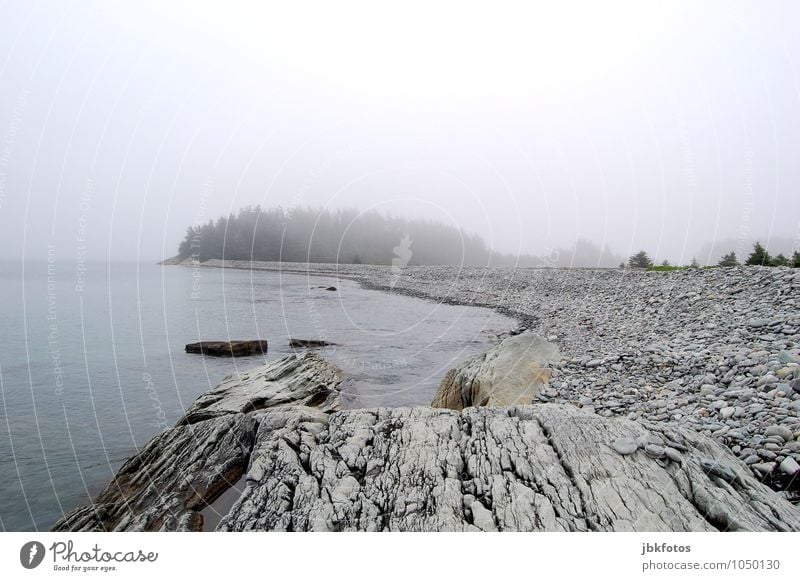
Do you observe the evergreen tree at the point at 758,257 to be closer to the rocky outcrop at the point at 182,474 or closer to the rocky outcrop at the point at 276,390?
the rocky outcrop at the point at 276,390

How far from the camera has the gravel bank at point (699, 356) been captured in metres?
4.98

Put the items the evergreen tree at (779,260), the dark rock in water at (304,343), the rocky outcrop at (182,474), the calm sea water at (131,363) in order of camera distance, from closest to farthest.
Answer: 1. the rocky outcrop at (182,474)
2. the calm sea water at (131,363)
3. the dark rock in water at (304,343)
4. the evergreen tree at (779,260)

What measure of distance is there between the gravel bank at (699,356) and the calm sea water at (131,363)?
346 centimetres

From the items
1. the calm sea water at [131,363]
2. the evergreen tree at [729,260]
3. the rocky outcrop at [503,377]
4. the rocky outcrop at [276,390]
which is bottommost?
the calm sea water at [131,363]

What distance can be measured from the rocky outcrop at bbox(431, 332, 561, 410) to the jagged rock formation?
2.64 metres

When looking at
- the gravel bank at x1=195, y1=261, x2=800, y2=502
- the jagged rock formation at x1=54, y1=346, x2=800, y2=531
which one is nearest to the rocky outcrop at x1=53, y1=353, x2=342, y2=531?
the jagged rock formation at x1=54, y1=346, x2=800, y2=531

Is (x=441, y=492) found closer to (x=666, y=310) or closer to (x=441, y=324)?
(x=666, y=310)

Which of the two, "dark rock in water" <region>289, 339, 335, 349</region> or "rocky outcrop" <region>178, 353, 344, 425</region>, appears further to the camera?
"dark rock in water" <region>289, 339, 335, 349</region>

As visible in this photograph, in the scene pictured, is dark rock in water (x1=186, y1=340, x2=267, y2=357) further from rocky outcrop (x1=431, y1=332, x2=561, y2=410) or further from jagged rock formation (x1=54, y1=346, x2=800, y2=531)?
jagged rock formation (x1=54, y1=346, x2=800, y2=531)

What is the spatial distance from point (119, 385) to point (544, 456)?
10430 mm

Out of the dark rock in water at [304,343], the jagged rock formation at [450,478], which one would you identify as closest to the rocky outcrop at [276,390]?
the jagged rock formation at [450,478]

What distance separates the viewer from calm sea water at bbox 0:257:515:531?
21.7ft
